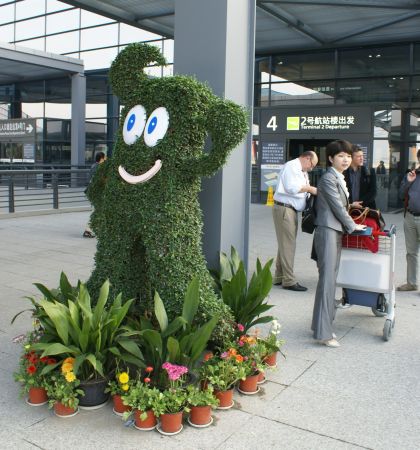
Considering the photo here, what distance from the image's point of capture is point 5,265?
26.2 ft

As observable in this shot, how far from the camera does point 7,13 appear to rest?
2634 centimetres

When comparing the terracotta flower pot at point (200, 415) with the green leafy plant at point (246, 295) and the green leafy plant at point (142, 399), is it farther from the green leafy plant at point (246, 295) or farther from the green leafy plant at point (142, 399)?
the green leafy plant at point (246, 295)

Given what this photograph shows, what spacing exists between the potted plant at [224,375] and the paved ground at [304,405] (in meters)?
0.10

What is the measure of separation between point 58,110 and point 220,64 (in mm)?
23268

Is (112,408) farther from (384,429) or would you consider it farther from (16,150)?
(16,150)

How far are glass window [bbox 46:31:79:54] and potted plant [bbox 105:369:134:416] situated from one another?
933 inches

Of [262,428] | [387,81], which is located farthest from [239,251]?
[387,81]

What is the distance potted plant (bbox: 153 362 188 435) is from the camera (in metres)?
3.13

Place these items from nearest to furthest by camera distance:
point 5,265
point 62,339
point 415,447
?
point 415,447
point 62,339
point 5,265

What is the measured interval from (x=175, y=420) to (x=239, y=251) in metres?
2.57

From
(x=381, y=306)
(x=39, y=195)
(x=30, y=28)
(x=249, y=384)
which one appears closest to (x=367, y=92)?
(x=39, y=195)

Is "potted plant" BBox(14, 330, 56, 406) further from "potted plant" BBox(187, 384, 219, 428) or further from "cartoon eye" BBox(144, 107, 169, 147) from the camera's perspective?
"cartoon eye" BBox(144, 107, 169, 147)

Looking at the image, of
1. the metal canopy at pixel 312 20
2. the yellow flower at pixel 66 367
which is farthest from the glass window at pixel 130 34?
the yellow flower at pixel 66 367

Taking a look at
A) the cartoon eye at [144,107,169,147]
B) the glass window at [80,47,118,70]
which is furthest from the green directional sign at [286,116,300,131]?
the cartoon eye at [144,107,169,147]
